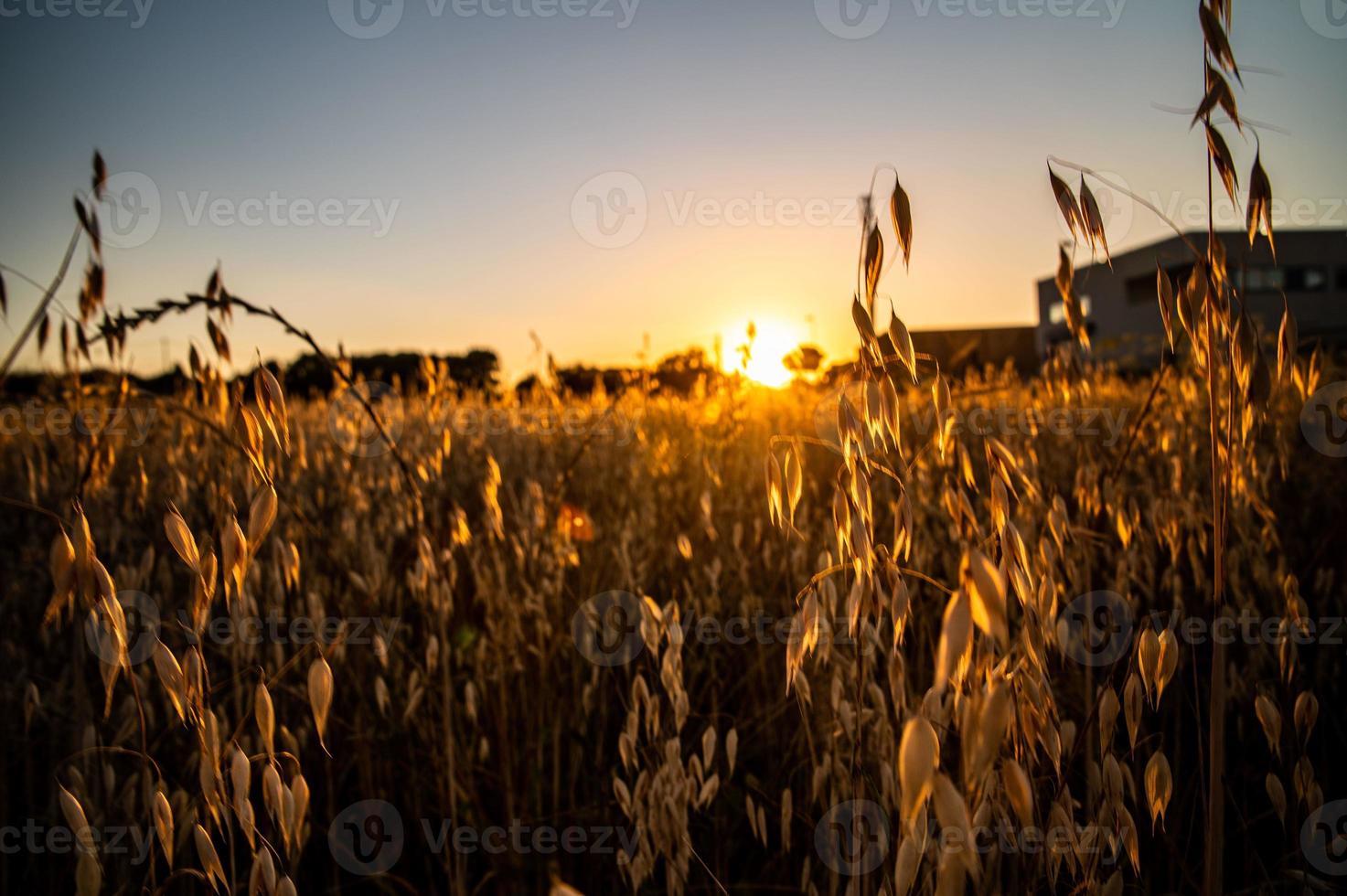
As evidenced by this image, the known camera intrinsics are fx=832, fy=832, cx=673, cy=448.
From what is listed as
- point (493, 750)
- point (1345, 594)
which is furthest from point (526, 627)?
point (1345, 594)

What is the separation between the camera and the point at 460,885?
1.15 meters

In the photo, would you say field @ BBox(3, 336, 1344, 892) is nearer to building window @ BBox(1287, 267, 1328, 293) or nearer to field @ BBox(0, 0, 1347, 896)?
field @ BBox(0, 0, 1347, 896)

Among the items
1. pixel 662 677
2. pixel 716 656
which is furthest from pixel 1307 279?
pixel 662 677

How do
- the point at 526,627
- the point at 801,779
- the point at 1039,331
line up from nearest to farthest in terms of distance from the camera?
the point at 801,779
the point at 526,627
the point at 1039,331

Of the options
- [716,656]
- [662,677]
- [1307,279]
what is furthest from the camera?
[1307,279]

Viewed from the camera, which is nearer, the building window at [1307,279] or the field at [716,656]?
the field at [716,656]

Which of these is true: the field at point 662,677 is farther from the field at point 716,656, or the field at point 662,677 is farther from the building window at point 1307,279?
the building window at point 1307,279

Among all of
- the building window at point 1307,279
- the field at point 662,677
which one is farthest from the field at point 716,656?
the building window at point 1307,279

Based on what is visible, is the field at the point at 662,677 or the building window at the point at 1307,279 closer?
the field at the point at 662,677

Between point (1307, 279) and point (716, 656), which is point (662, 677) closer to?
point (716, 656)

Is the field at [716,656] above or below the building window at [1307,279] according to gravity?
below

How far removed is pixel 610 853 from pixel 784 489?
1.01 m

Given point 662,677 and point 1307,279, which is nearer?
point 662,677

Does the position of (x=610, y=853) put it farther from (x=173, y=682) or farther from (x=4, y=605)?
(x=4, y=605)
